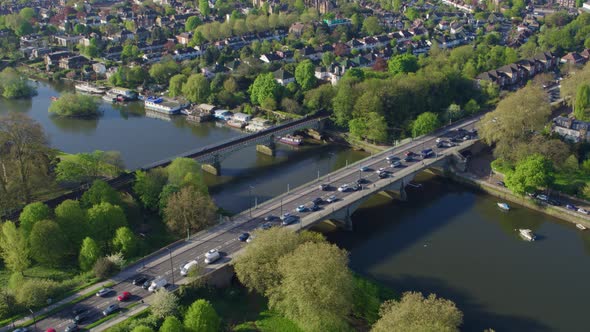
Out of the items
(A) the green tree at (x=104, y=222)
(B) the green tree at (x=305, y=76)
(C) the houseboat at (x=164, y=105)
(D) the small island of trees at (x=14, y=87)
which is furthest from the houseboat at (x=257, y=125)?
(D) the small island of trees at (x=14, y=87)

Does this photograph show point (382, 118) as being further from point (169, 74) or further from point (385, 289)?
point (169, 74)

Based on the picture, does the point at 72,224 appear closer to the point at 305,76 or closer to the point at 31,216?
the point at 31,216

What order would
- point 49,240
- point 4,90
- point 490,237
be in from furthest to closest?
point 4,90 → point 490,237 → point 49,240

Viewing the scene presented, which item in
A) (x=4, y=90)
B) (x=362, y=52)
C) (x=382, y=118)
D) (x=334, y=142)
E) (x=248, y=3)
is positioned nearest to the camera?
(x=382, y=118)

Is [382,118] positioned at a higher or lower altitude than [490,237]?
higher

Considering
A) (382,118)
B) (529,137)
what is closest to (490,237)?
(529,137)

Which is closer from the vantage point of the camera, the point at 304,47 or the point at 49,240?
the point at 49,240
